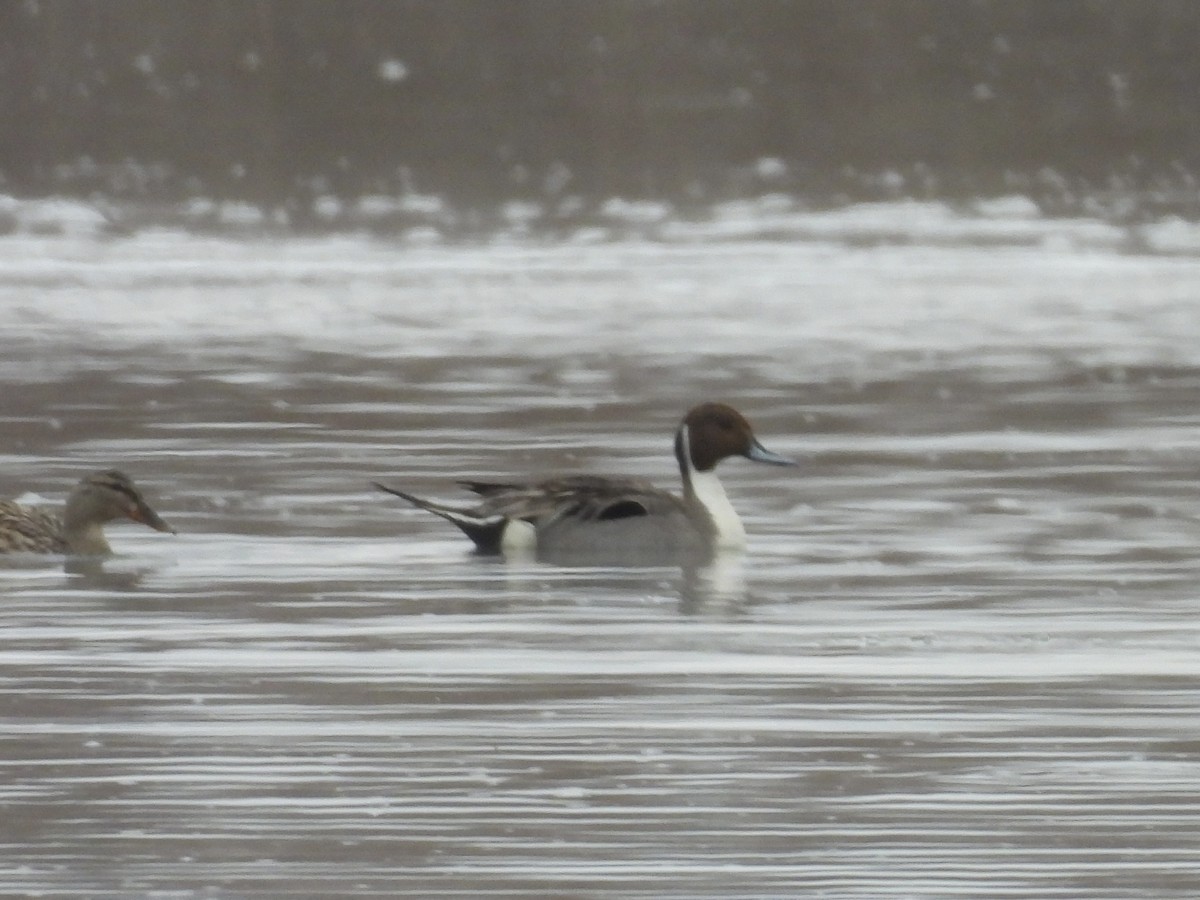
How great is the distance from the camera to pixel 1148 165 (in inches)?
1676

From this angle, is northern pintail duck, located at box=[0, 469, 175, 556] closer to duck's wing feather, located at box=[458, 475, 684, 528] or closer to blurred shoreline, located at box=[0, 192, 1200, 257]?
duck's wing feather, located at box=[458, 475, 684, 528]

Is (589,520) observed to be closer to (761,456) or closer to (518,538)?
(518,538)

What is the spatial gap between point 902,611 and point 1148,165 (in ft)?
107

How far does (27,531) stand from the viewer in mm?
12383

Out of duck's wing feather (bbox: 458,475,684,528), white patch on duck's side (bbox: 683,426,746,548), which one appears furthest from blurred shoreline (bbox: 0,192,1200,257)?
duck's wing feather (bbox: 458,475,684,528)

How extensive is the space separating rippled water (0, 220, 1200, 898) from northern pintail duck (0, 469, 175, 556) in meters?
0.12

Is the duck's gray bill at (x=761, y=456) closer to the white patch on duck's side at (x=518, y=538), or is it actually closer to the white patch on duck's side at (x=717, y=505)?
the white patch on duck's side at (x=717, y=505)

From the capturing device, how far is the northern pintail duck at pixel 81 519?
12.4 meters

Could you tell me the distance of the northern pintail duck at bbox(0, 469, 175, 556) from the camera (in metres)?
12.4

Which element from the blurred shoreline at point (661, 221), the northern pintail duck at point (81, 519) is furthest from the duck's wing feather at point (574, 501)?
the blurred shoreline at point (661, 221)

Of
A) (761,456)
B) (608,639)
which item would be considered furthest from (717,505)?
(608,639)

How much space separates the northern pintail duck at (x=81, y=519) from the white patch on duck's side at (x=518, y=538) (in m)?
1.27

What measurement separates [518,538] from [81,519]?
157 cm

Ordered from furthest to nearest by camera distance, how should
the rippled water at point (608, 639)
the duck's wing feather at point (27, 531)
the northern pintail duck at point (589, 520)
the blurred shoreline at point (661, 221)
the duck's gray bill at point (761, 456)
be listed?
the blurred shoreline at point (661, 221) < the duck's gray bill at point (761, 456) < the duck's wing feather at point (27, 531) < the northern pintail duck at point (589, 520) < the rippled water at point (608, 639)
